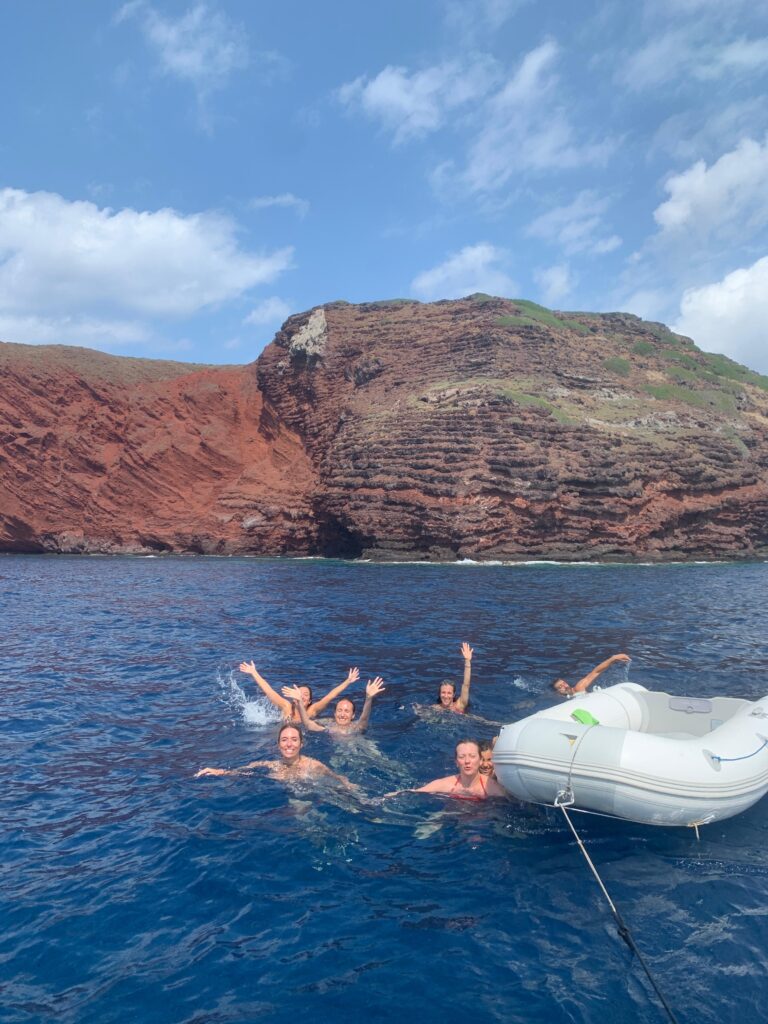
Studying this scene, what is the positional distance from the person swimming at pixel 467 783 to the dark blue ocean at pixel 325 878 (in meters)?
0.20

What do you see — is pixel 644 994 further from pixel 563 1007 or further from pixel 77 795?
pixel 77 795

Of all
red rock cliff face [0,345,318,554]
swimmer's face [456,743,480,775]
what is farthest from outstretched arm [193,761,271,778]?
red rock cliff face [0,345,318,554]

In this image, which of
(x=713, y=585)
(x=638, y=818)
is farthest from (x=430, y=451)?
(x=638, y=818)

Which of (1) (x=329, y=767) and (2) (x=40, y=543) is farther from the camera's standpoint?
(2) (x=40, y=543)

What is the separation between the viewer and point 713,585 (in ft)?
86.5

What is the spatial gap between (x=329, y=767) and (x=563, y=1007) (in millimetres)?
4331

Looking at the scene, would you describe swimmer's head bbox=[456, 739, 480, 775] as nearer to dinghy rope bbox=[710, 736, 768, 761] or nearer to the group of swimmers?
the group of swimmers

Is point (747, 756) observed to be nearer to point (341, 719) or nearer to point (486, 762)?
point (486, 762)

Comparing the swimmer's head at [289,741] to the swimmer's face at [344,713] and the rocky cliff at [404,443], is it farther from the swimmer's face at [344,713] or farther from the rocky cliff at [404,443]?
the rocky cliff at [404,443]

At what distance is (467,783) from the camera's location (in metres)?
7.04

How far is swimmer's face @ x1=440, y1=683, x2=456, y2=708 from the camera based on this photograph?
9578 mm

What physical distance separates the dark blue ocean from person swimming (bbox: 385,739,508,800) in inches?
7.8

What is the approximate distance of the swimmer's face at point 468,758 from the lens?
6.83m

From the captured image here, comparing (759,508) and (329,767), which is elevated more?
(759,508)
